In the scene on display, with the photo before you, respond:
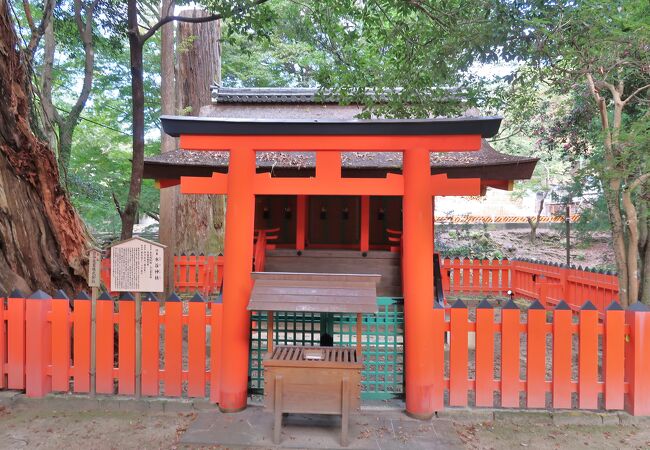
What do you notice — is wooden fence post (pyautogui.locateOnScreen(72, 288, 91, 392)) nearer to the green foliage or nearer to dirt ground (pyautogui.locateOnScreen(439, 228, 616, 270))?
the green foliage

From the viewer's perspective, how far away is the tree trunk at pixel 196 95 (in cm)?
1290

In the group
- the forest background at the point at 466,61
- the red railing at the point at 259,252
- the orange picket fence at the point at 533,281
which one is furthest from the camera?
the red railing at the point at 259,252

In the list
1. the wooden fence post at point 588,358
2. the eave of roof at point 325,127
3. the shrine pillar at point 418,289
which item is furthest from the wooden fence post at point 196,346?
the wooden fence post at point 588,358

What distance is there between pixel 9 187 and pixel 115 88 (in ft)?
41.1

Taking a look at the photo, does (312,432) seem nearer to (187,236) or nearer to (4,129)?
(4,129)

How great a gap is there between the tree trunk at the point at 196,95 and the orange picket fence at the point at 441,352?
341 inches

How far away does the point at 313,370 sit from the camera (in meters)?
3.36

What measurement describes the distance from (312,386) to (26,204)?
403cm

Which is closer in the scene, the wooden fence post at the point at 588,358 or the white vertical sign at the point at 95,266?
the wooden fence post at the point at 588,358

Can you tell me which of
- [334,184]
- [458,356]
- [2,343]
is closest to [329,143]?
[334,184]

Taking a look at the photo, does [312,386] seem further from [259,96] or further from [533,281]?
[259,96]

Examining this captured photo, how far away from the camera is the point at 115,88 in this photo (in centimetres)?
1547

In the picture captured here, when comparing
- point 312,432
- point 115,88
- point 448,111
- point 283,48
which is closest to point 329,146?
point 312,432

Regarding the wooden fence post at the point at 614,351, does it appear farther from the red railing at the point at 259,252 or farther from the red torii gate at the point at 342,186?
the red railing at the point at 259,252
